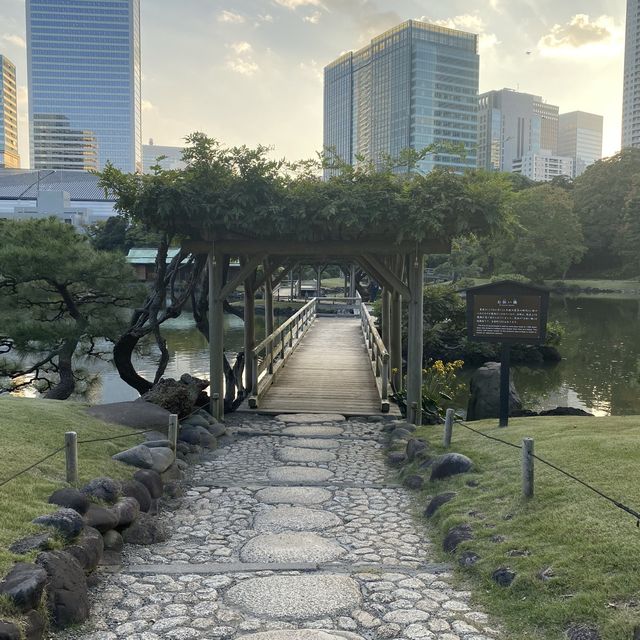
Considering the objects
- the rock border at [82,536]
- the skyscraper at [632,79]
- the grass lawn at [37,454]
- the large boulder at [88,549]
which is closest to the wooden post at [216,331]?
the grass lawn at [37,454]

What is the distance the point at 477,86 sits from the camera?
107m

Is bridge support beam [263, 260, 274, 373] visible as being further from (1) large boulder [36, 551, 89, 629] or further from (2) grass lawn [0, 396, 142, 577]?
(1) large boulder [36, 551, 89, 629]

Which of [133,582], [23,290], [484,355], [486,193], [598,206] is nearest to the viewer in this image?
[133,582]

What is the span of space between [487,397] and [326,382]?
13.5 feet

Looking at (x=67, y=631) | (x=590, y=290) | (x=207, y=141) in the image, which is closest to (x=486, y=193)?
(x=207, y=141)

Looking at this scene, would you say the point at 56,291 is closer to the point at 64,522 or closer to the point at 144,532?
the point at 144,532

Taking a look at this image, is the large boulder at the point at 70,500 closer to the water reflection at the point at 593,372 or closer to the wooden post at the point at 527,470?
the wooden post at the point at 527,470

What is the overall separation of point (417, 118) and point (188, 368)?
8964 cm

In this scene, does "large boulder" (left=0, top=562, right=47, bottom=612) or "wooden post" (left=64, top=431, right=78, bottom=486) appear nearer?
"large boulder" (left=0, top=562, right=47, bottom=612)

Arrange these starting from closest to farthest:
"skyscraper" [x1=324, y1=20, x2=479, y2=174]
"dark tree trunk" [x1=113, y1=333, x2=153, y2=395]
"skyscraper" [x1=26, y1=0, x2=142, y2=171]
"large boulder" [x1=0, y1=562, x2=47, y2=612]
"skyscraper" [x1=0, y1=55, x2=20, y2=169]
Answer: "large boulder" [x1=0, y1=562, x2=47, y2=612] → "dark tree trunk" [x1=113, y1=333, x2=153, y2=395] → "skyscraper" [x1=324, y1=20, x2=479, y2=174] → "skyscraper" [x1=26, y1=0, x2=142, y2=171] → "skyscraper" [x1=0, y1=55, x2=20, y2=169]

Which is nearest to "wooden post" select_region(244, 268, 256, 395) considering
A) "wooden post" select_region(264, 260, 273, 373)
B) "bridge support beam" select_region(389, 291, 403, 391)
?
"wooden post" select_region(264, 260, 273, 373)

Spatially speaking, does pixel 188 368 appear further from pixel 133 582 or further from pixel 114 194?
pixel 133 582

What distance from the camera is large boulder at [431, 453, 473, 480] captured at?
575cm

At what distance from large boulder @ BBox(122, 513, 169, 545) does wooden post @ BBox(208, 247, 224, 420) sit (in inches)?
163
